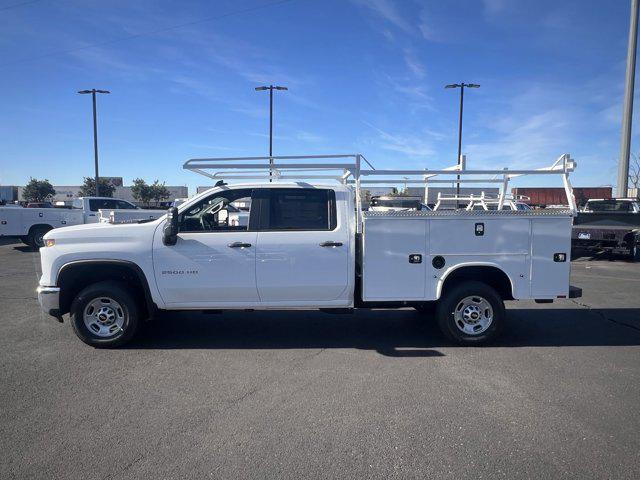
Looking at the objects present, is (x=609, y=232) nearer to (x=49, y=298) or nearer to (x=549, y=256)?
(x=549, y=256)

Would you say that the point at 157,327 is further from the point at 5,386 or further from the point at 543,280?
the point at 543,280

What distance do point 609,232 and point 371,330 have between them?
1017cm

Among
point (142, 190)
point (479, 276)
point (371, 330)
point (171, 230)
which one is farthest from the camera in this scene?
point (142, 190)

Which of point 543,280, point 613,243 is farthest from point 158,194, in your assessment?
point 543,280

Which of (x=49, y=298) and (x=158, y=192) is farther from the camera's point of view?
(x=158, y=192)

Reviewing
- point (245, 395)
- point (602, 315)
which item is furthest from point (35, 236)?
point (602, 315)

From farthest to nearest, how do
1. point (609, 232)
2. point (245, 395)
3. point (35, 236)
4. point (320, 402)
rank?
point (35, 236) → point (609, 232) → point (245, 395) → point (320, 402)

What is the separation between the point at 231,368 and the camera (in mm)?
4812

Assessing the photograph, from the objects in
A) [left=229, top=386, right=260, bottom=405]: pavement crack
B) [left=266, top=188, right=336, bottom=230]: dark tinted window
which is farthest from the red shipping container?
[left=229, top=386, right=260, bottom=405]: pavement crack

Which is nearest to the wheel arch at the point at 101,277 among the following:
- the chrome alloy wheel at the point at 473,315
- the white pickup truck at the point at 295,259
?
the white pickup truck at the point at 295,259

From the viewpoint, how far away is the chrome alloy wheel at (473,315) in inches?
215

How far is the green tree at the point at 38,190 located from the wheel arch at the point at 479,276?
6867 cm

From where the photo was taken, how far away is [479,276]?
566 centimetres

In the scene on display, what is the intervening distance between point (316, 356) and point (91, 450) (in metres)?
2.52
